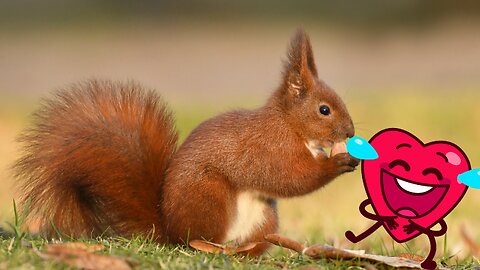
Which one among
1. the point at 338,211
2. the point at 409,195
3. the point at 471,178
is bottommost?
the point at 338,211

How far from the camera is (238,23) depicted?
16.0 metres

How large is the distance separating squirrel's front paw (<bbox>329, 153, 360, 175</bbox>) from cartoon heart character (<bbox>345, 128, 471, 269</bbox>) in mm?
124

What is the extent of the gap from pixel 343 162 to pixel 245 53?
11.3m

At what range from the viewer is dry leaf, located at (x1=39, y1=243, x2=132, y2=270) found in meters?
2.58

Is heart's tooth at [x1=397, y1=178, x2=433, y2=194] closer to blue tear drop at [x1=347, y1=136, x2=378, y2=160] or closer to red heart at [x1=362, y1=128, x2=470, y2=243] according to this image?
red heart at [x1=362, y1=128, x2=470, y2=243]

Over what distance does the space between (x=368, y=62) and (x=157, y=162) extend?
10.3 m

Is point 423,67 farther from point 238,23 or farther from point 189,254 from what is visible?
point 189,254

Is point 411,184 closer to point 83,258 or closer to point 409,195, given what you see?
point 409,195

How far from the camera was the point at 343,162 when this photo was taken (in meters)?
3.22

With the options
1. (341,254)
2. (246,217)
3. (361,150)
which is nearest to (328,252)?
(341,254)

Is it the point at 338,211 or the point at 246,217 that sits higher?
the point at 246,217

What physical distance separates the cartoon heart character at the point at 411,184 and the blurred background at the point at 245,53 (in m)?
3.66

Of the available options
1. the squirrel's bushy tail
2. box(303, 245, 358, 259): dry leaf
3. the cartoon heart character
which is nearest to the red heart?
the cartoon heart character

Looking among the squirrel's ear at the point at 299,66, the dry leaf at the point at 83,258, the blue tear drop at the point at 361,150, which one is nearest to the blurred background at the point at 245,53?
the squirrel's ear at the point at 299,66
